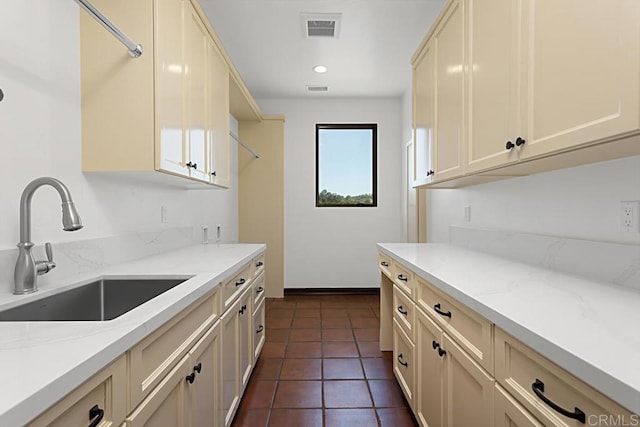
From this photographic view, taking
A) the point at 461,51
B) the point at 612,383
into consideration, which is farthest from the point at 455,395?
the point at 461,51

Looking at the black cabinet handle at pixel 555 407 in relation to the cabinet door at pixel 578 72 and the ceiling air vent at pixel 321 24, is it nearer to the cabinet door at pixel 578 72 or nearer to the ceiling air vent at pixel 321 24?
the cabinet door at pixel 578 72

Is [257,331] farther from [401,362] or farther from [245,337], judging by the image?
[401,362]

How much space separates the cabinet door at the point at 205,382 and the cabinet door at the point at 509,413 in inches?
39.7

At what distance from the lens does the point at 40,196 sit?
4.44 ft

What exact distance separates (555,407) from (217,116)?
2480 millimetres

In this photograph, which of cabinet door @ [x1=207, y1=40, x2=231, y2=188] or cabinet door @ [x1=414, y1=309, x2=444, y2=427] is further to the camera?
cabinet door @ [x1=207, y1=40, x2=231, y2=188]

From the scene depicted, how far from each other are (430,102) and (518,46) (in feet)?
3.39

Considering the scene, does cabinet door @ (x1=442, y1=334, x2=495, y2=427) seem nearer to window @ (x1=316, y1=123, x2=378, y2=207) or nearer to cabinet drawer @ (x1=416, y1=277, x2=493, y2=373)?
cabinet drawer @ (x1=416, y1=277, x2=493, y2=373)

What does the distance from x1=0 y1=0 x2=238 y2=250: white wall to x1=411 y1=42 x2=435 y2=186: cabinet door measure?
1950 millimetres

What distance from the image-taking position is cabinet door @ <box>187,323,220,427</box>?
1.27 metres

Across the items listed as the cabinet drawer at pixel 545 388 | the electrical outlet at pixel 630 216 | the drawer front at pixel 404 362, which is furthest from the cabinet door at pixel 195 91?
the electrical outlet at pixel 630 216

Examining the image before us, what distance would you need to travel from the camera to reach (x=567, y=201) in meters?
1.52

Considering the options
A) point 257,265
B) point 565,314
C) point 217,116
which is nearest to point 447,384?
point 565,314

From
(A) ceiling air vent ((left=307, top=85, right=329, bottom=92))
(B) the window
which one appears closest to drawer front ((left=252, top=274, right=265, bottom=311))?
(B) the window
